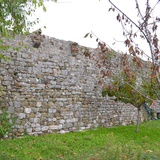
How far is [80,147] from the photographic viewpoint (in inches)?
281

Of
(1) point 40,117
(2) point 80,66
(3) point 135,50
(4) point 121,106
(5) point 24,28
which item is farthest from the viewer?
(4) point 121,106

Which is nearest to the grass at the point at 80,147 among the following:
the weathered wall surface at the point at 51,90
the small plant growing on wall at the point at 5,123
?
the small plant growing on wall at the point at 5,123

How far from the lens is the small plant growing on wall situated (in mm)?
7031

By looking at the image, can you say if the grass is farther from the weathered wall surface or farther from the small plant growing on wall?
the weathered wall surface

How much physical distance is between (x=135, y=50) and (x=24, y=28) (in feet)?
7.16

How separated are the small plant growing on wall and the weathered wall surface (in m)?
0.19

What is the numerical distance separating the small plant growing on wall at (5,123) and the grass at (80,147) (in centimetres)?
23

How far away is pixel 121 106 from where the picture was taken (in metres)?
11.6

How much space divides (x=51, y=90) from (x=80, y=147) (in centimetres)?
224

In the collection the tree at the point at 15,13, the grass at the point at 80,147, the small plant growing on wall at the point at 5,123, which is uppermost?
the tree at the point at 15,13

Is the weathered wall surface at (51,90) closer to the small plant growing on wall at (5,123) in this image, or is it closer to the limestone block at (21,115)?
the limestone block at (21,115)

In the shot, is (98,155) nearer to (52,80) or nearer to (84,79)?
(52,80)

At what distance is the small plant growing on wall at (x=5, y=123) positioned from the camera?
7031 mm

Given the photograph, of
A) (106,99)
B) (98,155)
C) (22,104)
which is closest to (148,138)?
(106,99)
